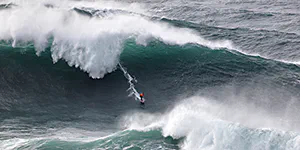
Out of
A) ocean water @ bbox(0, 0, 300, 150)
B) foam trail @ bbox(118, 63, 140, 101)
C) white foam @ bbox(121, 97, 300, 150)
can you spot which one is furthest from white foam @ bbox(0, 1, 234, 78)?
white foam @ bbox(121, 97, 300, 150)

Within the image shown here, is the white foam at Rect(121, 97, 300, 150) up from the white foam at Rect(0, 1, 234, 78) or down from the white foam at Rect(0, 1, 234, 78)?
down

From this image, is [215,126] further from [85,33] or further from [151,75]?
Answer: [85,33]

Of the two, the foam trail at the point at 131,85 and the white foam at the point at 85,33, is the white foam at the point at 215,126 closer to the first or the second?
the foam trail at the point at 131,85

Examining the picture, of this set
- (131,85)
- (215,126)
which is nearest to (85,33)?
(131,85)

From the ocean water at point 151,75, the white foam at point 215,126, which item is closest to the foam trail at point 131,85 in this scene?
the ocean water at point 151,75

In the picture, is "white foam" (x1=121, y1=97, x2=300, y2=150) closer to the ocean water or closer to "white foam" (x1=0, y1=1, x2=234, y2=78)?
the ocean water

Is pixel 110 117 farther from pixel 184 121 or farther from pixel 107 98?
pixel 184 121

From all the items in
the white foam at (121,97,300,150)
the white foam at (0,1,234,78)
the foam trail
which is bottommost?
the white foam at (121,97,300,150)
